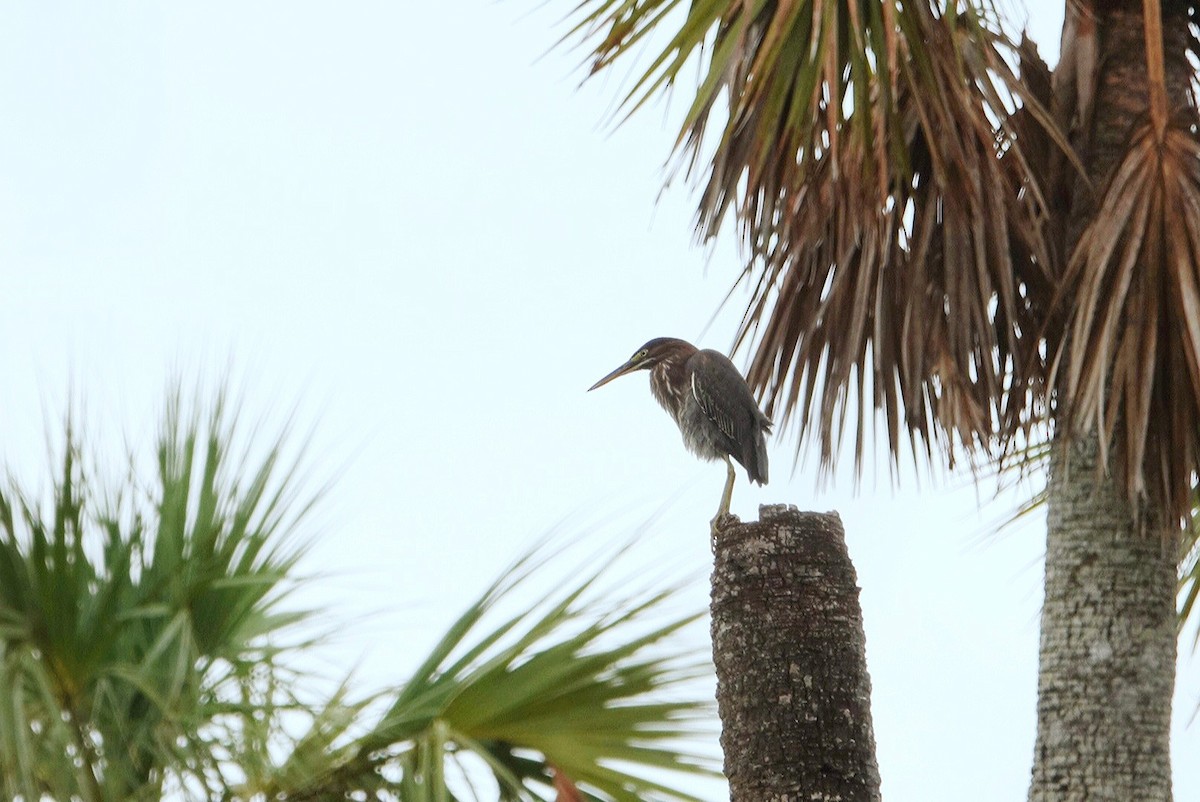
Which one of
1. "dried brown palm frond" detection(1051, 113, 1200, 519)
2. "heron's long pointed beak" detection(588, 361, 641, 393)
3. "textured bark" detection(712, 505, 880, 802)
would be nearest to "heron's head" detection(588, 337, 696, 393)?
"heron's long pointed beak" detection(588, 361, 641, 393)

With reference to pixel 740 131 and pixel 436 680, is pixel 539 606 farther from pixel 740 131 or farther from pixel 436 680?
pixel 740 131

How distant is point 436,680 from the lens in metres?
3.64

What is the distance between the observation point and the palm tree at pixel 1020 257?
433cm

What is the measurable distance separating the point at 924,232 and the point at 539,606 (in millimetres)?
1863

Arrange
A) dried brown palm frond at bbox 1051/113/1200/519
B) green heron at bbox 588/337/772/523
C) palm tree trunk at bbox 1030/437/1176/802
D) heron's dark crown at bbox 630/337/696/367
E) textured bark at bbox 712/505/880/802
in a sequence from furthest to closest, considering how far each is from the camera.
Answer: heron's dark crown at bbox 630/337/696/367 → green heron at bbox 588/337/772/523 → dried brown palm frond at bbox 1051/113/1200/519 → palm tree trunk at bbox 1030/437/1176/802 → textured bark at bbox 712/505/880/802

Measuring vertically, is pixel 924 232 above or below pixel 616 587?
above

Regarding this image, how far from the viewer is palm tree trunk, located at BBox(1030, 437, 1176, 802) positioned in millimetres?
4230

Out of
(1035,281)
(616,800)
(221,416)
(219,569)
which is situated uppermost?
(1035,281)

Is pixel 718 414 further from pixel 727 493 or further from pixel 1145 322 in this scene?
pixel 1145 322

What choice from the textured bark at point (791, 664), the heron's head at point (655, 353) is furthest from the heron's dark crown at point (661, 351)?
the textured bark at point (791, 664)

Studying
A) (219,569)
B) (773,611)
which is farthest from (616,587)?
(773,611)

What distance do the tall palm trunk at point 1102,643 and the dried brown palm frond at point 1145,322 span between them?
108 mm

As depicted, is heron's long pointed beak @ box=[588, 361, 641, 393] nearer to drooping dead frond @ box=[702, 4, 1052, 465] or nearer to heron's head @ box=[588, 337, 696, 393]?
heron's head @ box=[588, 337, 696, 393]

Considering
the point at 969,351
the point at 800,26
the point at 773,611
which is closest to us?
the point at 773,611
